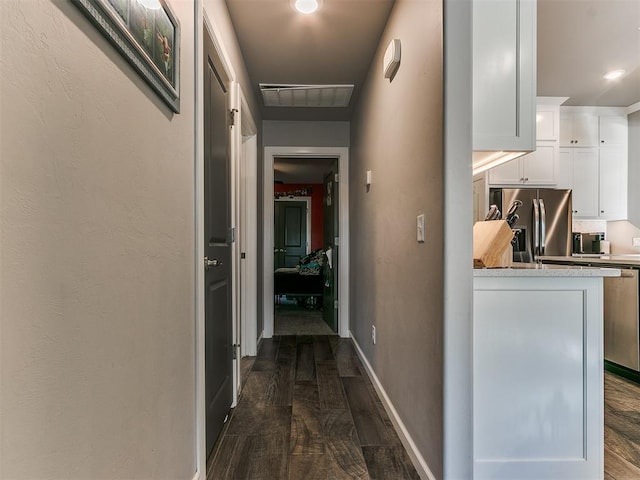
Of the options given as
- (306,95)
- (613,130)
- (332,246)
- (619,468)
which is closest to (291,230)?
(332,246)

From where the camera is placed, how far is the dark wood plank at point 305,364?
272 cm

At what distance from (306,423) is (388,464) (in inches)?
21.0

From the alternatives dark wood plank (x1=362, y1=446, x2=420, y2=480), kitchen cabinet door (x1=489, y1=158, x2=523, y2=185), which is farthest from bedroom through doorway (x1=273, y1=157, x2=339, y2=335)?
dark wood plank (x1=362, y1=446, x2=420, y2=480)

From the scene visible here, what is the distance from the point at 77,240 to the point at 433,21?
1.45 metres

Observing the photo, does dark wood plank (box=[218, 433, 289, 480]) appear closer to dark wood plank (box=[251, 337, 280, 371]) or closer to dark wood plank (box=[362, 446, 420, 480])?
dark wood plank (box=[362, 446, 420, 480])

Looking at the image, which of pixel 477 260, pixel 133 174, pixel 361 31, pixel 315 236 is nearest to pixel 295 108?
pixel 361 31

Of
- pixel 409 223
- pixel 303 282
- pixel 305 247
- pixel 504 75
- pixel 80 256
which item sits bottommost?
pixel 303 282

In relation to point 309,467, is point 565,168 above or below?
above

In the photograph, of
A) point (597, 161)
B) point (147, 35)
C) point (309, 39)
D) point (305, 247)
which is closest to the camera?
point (147, 35)

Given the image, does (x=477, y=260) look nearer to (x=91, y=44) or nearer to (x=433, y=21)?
(x=433, y=21)

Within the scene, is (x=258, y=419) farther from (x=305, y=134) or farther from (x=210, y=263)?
(x=305, y=134)

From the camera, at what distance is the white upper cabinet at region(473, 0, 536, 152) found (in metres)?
1.48

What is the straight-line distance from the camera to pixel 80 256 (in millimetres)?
719

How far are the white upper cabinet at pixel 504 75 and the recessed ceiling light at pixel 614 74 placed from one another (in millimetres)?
2482
